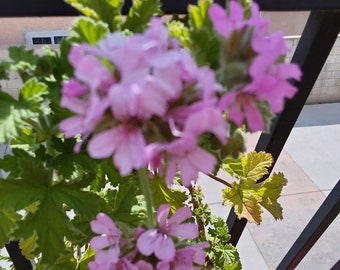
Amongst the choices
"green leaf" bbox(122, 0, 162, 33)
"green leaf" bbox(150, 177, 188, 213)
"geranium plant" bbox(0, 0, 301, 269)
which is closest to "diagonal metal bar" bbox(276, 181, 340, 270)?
"green leaf" bbox(150, 177, 188, 213)

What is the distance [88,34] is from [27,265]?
0.55 m

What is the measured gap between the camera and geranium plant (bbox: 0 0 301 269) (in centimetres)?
22

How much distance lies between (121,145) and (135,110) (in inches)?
0.9

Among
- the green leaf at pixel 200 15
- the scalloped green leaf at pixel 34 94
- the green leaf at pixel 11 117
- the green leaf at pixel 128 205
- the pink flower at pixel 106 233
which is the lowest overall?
the green leaf at pixel 128 205

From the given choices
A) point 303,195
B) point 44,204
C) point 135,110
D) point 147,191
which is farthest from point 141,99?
point 303,195

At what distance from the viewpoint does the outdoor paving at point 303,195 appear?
5.97 ft

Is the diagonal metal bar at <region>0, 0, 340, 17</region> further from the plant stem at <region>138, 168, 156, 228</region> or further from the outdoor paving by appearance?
the outdoor paving

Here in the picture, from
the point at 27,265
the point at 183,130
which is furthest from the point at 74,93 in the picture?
the point at 27,265

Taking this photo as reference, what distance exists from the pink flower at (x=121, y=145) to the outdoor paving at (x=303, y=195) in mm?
1658

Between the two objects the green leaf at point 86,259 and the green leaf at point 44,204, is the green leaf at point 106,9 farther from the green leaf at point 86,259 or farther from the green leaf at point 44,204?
the green leaf at point 86,259

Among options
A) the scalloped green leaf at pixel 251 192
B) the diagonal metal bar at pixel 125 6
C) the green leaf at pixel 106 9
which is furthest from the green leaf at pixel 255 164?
the green leaf at pixel 106 9

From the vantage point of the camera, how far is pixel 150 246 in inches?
12.5

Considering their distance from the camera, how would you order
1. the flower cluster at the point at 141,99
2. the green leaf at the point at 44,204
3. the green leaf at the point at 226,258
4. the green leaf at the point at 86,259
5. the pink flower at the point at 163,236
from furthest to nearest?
the green leaf at the point at 226,258 → the green leaf at the point at 86,259 → the green leaf at the point at 44,204 → the pink flower at the point at 163,236 → the flower cluster at the point at 141,99

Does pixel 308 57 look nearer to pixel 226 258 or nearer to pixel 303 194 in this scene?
pixel 226 258
